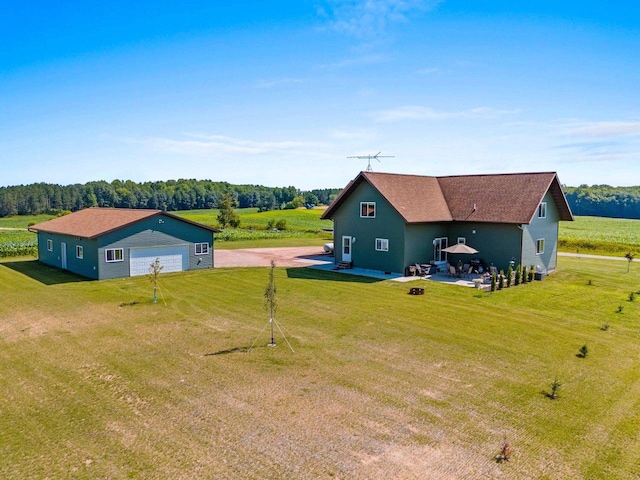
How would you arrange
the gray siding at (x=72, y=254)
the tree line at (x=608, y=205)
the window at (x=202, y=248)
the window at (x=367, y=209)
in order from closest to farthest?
the gray siding at (x=72, y=254) < the window at (x=367, y=209) < the window at (x=202, y=248) < the tree line at (x=608, y=205)

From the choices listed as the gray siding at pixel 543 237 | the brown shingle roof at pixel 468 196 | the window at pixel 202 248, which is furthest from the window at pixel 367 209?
the window at pixel 202 248

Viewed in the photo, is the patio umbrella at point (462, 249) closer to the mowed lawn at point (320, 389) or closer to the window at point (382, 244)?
the window at point (382, 244)

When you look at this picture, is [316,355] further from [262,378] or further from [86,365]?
[86,365]

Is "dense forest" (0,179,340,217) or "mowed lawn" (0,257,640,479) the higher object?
"dense forest" (0,179,340,217)

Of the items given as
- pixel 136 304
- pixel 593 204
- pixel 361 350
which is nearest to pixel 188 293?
pixel 136 304

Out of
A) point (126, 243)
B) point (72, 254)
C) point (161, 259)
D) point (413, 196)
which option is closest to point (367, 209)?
point (413, 196)

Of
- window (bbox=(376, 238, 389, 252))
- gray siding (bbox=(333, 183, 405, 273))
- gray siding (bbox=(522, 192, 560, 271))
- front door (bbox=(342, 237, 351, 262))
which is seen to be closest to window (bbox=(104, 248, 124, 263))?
gray siding (bbox=(333, 183, 405, 273))

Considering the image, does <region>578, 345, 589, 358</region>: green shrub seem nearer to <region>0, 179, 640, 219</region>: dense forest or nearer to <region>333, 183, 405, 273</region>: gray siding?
<region>333, 183, 405, 273</region>: gray siding
